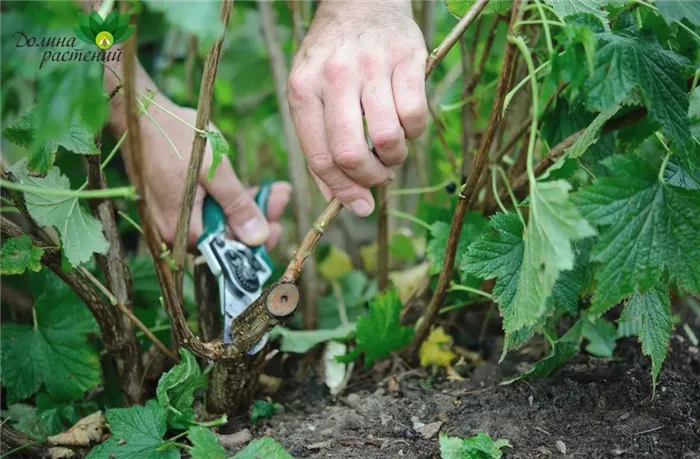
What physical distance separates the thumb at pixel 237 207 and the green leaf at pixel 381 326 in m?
0.32

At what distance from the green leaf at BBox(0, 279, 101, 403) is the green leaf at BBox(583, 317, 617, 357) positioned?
1058 millimetres

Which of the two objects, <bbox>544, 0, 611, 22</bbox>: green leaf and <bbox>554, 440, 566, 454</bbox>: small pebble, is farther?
<bbox>554, 440, 566, 454</bbox>: small pebble

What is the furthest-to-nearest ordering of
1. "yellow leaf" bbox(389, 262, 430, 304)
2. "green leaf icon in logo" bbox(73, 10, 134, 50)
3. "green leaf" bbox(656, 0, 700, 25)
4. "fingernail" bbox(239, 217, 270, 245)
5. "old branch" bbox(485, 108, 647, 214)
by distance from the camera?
"yellow leaf" bbox(389, 262, 430, 304) < "fingernail" bbox(239, 217, 270, 245) < "old branch" bbox(485, 108, 647, 214) < "green leaf icon in logo" bbox(73, 10, 134, 50) < "green leaf" bbox(656, 0, 700, 25)

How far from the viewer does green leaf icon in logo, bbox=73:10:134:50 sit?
3.22 ft

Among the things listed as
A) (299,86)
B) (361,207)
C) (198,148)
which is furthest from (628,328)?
(198,148)

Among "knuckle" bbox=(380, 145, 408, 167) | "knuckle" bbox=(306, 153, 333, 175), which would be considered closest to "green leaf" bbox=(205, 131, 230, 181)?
"knuckle" bbox=(306, 153, 333, 175)

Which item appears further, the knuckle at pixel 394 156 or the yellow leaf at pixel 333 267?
the yellow leaf at pixel 333 267

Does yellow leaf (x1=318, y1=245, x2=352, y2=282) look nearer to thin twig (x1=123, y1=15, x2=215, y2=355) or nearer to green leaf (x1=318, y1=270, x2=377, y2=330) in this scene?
green leaf (x1=318, y1=270, x2=377, y2=330)

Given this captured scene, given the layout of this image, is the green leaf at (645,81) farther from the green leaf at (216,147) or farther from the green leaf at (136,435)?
the green leaf at (136,435)

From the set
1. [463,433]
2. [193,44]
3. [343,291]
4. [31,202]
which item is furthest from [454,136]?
[31,202]

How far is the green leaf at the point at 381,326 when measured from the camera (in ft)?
4.74

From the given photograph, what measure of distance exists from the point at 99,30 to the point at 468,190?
66 centimetres

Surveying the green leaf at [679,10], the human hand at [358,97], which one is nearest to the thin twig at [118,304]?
the human hand at [358,97]

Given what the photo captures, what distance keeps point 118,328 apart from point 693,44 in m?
1.27
